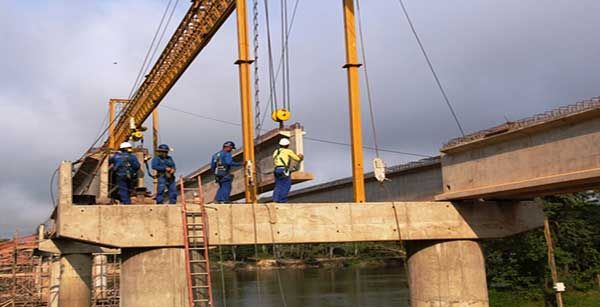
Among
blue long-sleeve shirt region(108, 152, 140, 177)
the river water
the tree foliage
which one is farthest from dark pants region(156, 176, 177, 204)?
the tree foliage

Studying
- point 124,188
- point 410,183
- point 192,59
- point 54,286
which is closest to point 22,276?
point 54,286

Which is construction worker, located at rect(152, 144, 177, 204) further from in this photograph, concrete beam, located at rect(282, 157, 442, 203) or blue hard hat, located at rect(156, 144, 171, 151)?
concrete beam, located at rect(282, 157, 442, 203)

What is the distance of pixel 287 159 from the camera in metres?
14.6

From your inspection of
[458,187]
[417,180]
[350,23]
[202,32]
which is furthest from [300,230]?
[202,32]

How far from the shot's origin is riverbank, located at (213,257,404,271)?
88206 mm

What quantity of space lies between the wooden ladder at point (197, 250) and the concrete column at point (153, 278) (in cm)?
21

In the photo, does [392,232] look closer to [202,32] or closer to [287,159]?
[287,159]

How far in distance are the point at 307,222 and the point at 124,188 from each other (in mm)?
4222

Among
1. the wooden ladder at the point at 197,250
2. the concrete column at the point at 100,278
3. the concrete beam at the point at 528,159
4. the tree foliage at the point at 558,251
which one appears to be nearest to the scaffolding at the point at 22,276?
the concrete column at the point at 100,278

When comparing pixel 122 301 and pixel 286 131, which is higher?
pixel 286 131

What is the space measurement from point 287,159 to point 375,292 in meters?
36.3

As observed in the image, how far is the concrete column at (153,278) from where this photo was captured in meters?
12.2

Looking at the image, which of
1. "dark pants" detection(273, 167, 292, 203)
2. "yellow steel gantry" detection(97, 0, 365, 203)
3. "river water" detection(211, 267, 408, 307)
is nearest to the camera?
"dark pants" detection(273, 167, 292, 203)

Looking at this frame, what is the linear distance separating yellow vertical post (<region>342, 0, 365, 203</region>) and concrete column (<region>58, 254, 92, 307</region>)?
11.8 meters
